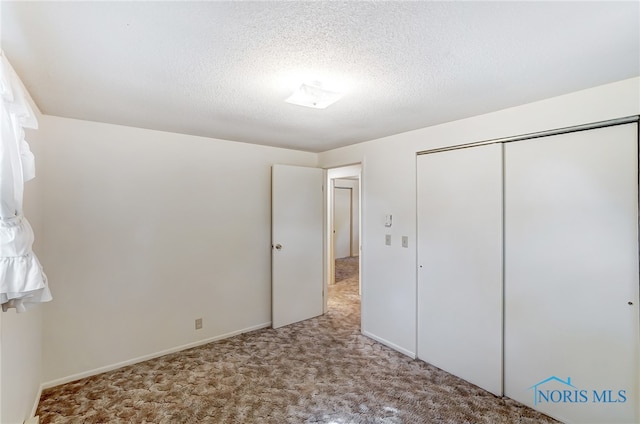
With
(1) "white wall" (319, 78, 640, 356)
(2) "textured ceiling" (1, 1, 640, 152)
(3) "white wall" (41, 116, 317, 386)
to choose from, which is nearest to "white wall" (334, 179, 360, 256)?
(1) "white wall" (319, 78, 640, 356)

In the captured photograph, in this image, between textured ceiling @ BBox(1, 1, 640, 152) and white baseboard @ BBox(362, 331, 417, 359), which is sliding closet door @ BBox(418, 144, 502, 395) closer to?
white baseboard @ BBox(362, 331, 417, 359)

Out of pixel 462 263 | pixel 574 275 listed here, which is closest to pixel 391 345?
pixel 462 263

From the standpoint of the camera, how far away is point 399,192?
3010mm

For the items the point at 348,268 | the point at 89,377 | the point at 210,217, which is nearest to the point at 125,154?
the point at 210,217

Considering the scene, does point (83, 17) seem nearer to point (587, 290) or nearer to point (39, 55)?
point (39, 55)

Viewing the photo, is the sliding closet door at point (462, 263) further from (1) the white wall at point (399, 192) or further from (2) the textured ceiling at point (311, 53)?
(2) the textured ceiling at point (311, 53)

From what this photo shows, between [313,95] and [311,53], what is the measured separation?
36 cm

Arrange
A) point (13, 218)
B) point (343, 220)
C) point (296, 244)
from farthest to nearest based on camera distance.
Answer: point (343, 220)
point (296, 244)
point (13, 218)

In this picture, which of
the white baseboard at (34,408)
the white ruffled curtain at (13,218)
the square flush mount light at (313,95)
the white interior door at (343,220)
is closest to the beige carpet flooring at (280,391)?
the white baseboard at (34,408)

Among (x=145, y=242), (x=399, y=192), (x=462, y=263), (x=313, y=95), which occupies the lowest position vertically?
(x=462, y=263)

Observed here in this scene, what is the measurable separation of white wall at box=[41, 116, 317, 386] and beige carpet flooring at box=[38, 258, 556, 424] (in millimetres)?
259

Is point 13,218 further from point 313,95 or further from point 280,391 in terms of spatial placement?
point 280,391

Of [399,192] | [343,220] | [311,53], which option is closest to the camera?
[311,53]

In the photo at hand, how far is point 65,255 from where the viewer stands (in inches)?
95.1
